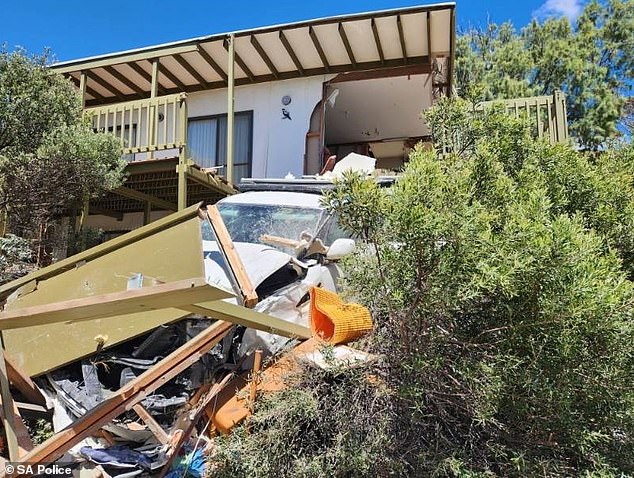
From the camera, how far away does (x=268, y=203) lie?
22.3 ft

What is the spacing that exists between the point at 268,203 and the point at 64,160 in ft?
9.74

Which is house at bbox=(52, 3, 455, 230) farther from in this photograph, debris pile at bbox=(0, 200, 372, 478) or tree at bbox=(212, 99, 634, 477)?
tree at bbox=(212, 99, 634, 477)

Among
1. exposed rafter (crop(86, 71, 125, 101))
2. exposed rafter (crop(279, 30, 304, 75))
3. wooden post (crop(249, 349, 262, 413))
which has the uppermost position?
exposed rafter (crop(279, 30, 304, 75))

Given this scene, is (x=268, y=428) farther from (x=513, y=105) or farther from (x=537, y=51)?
(x=537, y=51)

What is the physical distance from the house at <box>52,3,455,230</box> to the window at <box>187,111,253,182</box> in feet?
0.08

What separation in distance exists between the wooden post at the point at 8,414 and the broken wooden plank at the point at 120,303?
85 cm

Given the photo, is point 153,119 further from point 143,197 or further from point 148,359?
point 148,359

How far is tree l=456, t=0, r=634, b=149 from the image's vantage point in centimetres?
2027

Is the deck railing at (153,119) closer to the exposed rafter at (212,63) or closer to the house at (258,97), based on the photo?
the house at (258,97)

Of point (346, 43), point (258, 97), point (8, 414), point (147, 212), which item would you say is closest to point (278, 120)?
point (258, 97)

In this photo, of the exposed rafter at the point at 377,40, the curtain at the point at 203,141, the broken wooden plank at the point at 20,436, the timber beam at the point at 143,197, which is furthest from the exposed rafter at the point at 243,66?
the broken wooden plank at the point at 20,436

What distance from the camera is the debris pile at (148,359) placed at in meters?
3.63

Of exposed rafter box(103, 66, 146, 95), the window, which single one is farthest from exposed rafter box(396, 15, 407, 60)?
exposed rafter box(103, 66, 146, 95)

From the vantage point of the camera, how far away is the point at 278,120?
→ 10.8 meters
